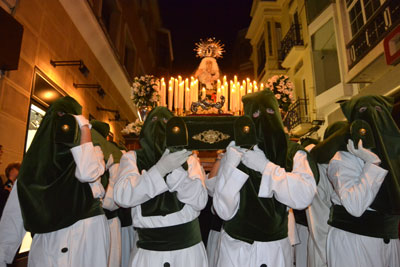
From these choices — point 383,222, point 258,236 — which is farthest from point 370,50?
point 258,236

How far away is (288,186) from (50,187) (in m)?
1.78

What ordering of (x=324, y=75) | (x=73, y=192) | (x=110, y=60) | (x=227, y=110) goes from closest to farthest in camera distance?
1. (x=73, y=192)
2. (x=227, y=110)
3. (x=110, y=60)
4. (x=324, y=75)

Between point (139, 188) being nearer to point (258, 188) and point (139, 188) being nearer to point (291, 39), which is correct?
point (258, 188)

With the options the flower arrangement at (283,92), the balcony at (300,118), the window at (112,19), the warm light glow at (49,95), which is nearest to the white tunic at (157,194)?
the flower arrangement at (283,92)

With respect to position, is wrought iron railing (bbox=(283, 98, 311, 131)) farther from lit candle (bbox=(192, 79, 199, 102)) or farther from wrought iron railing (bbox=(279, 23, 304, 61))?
lit candle (bbox=(192, 79, 199, 102))

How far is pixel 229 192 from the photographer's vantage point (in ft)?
7.38

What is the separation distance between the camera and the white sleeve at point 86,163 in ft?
7.60

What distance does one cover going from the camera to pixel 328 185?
3.14 metres

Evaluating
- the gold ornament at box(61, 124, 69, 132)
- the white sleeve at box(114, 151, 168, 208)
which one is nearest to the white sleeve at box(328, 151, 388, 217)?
the white sleeve at box(114, 151, 168, 208)

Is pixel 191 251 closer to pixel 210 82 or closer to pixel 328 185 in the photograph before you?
pixel 328 185

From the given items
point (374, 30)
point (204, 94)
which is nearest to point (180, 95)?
point (204, 94)

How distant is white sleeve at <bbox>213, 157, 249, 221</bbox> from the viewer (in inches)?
88.7

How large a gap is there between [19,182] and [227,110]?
2.81 m

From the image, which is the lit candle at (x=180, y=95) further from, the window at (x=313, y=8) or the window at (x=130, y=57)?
the window at (x=130, y=57)
